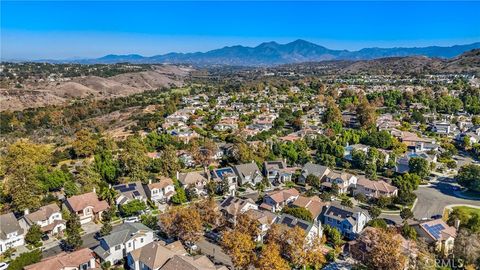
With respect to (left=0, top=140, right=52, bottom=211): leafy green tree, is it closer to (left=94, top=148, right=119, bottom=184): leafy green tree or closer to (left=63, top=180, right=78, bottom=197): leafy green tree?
(left=63, top=180, right=78, bottom=197): leafy green tree

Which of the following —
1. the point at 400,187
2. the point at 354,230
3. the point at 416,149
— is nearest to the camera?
the point at 354,230

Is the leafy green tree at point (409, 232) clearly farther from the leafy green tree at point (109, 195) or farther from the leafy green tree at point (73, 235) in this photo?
the leafy green tree at point (109, 195)

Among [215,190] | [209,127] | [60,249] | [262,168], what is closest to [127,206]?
[60,249]

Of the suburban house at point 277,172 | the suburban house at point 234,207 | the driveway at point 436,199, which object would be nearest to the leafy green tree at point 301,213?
the suburban house at point 234,207

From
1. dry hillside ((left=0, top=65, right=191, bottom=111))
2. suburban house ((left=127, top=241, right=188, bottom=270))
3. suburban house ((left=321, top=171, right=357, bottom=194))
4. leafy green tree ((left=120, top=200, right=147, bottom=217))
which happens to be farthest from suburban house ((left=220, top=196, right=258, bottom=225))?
dry hillside ((left=0, top=65, right=191, bottom=111))

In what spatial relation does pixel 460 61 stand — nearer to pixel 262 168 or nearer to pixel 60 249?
pixel 262 168

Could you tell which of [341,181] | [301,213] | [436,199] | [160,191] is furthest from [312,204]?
[160,191]
